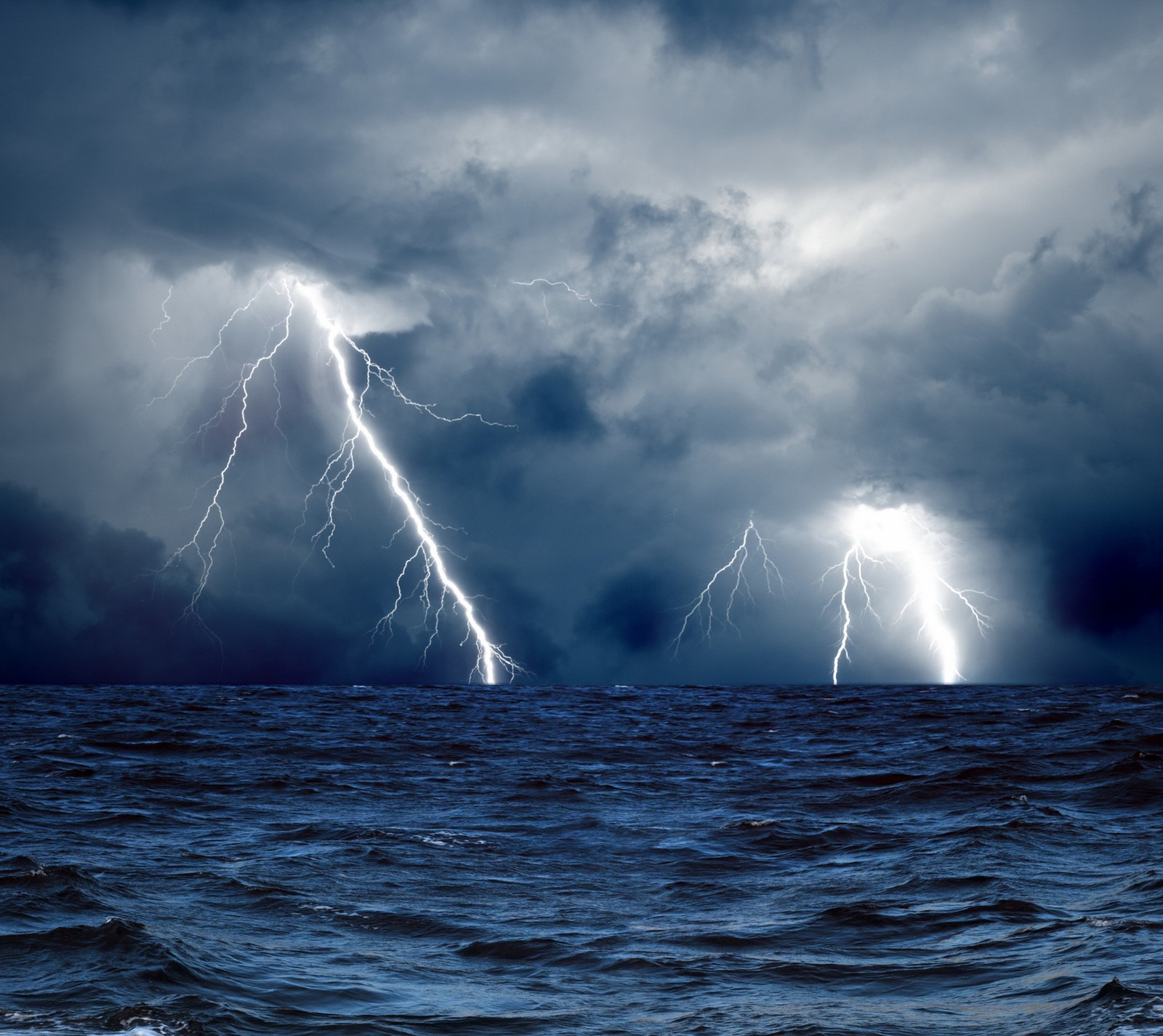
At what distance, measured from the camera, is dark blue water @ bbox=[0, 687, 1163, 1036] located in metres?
6.96

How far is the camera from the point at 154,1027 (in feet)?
20.8

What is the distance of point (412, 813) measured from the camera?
15672 millimetres

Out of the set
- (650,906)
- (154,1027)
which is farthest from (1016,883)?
(154,1027)

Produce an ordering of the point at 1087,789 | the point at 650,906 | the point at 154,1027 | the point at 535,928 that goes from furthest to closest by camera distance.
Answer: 1. the point at 1087,789
2. the point at 650,906
3. the point at 535,928
4. the point at 154,1027

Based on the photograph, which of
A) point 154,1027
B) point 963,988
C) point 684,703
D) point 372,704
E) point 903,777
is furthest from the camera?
point 684,703

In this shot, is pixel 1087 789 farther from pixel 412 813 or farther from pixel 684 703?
pixel 684 703

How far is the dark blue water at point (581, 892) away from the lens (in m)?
6.96

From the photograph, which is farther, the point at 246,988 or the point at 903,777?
the point at 903,777

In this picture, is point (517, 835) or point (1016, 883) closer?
point (1016, 883)

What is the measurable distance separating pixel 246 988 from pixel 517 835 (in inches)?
270

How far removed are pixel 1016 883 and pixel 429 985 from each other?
6164 millimetres

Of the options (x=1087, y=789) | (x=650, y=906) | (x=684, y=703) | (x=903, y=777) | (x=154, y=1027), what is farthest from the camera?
(x=684, y=703)

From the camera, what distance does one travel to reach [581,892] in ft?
35.6

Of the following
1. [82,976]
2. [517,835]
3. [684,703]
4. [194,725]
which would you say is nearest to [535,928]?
[82,976]
